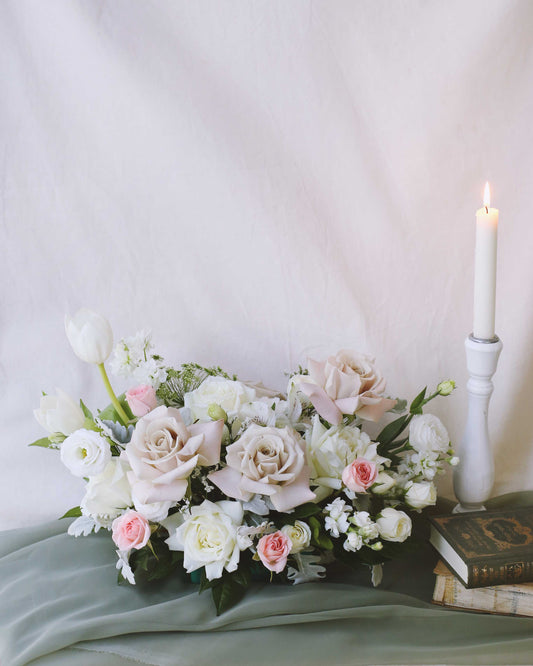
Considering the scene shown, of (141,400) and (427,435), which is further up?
(141,400)

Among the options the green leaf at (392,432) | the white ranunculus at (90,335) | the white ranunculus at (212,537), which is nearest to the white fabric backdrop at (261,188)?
the green leaf at (392,432)

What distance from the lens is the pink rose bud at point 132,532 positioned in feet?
3.01

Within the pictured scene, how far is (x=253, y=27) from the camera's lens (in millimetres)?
1148

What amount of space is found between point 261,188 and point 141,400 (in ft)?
1.40

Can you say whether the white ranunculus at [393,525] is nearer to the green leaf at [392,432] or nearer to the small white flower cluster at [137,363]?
the green leaf at [392,432]

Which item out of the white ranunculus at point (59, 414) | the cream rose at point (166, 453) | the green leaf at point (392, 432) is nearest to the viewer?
the cream rose at point (166, 453)

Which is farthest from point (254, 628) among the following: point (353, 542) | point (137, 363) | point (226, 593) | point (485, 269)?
point (485, 269)

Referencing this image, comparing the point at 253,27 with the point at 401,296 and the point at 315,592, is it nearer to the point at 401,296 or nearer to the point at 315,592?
A: the point at 401,296

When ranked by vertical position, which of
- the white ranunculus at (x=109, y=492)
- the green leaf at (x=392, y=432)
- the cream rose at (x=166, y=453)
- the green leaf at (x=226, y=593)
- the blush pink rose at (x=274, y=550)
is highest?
the cream rose at (x=166, y=453)

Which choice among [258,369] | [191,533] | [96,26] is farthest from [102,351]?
[96,26]

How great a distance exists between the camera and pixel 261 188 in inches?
47.7

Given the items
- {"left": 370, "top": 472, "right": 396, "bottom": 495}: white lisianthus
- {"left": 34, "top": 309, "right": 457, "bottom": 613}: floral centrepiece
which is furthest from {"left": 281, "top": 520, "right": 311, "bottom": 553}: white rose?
{"left": 370, "top": 472, "right": 396, "bottom": 495}: white lisianthus

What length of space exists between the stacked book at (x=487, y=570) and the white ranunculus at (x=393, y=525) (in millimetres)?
78

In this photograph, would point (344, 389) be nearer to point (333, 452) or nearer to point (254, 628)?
point (333, 452)
